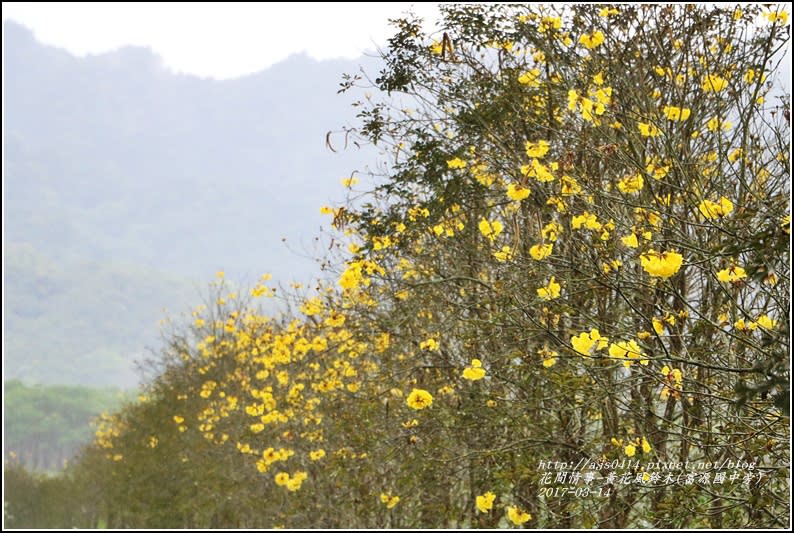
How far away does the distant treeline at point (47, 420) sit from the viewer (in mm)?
70125

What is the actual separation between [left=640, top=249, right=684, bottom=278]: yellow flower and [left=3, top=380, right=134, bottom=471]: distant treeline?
73195 mm

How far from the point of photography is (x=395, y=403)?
241 inches

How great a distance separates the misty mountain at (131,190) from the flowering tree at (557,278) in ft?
289

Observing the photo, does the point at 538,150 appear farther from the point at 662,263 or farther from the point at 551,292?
the point at 662,263

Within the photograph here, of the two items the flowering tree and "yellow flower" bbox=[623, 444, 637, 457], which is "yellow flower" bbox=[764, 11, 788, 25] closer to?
the flowering tree

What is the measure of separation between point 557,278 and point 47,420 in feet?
254

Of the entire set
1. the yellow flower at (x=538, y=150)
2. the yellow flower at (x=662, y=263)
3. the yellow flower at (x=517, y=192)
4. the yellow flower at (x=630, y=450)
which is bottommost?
the yellow flower at (x=630, y=450)

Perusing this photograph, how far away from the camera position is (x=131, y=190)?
15412 cm

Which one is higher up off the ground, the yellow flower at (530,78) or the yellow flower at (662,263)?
the yellow flower at (530,78)

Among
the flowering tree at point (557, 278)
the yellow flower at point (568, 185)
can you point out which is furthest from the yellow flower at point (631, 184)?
the yellow flower at point (568, 185)

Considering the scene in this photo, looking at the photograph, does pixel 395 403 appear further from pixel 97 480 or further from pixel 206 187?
pixel 206 187

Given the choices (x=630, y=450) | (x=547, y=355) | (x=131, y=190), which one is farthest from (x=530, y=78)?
(x=131, y=190)

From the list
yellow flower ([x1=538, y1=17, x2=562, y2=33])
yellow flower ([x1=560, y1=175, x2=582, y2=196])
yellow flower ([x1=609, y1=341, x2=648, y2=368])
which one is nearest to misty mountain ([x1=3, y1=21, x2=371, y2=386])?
yellow flower ([x1=538, y1=17, x2=562, y2=33])

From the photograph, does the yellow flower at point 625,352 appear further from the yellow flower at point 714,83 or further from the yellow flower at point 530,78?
the yellow flower at point 530,78
